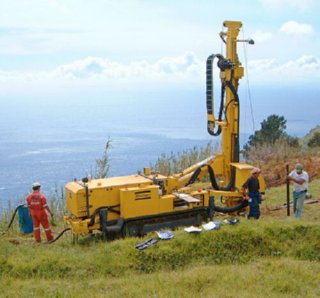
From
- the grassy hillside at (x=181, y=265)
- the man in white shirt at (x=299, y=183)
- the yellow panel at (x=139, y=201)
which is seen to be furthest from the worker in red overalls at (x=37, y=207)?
the man in white shirt at (x=299, y=183)

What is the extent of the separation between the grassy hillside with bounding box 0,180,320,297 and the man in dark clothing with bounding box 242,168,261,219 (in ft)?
3.92

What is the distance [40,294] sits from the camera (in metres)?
7.46

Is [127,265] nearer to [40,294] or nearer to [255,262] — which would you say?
[40,294]

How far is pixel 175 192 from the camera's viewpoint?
37.0 feet

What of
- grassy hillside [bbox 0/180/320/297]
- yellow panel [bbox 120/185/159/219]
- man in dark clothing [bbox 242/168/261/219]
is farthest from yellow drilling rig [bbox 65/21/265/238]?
grassy hillside [bbox 0/180/320/297]

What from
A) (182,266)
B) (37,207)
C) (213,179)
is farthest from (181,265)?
(37,207)

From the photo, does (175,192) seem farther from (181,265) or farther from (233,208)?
(181,265)

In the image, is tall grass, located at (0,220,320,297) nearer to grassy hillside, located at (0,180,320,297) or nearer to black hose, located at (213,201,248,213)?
grassy hillside, located at (0,180,320,297)

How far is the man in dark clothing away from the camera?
1109cm

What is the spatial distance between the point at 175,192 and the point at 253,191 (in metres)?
1.81

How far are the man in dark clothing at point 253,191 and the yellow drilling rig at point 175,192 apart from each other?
470mm

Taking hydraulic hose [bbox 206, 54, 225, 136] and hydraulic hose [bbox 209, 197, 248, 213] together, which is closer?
hydraulic hose [bbox 209, 197, 248, 213]

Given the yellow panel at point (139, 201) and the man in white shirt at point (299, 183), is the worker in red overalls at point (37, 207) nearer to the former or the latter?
the yellow panel at point (139, 201)

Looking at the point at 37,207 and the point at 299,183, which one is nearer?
the point at 37,207
